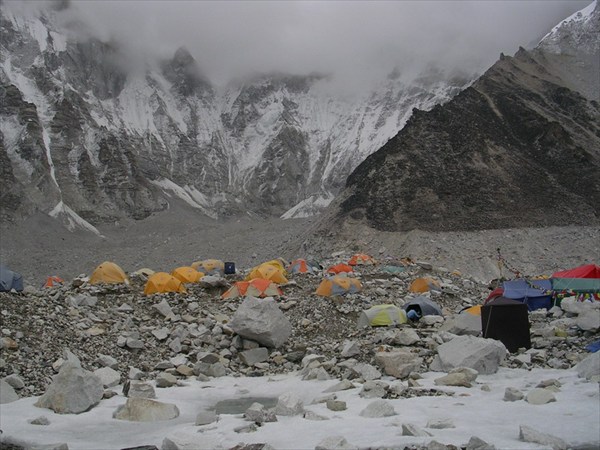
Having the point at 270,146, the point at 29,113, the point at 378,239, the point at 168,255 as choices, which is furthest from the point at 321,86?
the point at 378,239

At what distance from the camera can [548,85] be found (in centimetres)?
7200

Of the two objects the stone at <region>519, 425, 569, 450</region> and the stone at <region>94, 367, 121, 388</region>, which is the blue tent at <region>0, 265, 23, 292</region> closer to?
the stone at <region>94, 367, 121, 388</region>

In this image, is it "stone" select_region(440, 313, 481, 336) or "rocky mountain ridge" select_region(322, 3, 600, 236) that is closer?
"stone" select_region(440, 313, 481, 336)

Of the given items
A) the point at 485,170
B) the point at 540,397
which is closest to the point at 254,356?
the point at 540,397

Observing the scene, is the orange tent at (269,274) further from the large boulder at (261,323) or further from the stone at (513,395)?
the stone at (513,395)

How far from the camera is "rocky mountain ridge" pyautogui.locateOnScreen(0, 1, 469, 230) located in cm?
11131

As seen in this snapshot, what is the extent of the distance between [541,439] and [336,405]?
10.1ft

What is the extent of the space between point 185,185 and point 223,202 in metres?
11.0

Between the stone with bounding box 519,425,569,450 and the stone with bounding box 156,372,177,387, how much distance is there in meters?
6.84

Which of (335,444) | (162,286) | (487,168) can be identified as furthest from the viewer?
(487,168)

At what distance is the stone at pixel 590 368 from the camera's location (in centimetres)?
865

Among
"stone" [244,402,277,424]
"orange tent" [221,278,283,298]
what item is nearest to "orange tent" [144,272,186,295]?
"orange tent" [221,278,283,298]

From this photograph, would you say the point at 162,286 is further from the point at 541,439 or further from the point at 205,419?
the point at 541,439

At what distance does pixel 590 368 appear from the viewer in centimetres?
877
